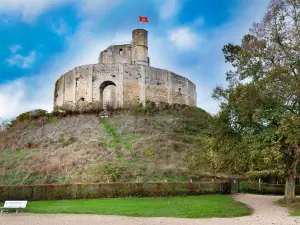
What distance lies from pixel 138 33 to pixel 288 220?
35.1 metres

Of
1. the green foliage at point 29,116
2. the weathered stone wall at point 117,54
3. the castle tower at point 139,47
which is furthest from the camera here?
the weathered stone wall at point 117,54

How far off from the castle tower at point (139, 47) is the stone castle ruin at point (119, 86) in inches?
45.8

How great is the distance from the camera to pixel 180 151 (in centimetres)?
2855

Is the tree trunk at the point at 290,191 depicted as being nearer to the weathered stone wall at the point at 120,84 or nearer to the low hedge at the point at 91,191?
the low hedge at the point at 91,191

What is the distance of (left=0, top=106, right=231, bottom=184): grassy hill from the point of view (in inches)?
908

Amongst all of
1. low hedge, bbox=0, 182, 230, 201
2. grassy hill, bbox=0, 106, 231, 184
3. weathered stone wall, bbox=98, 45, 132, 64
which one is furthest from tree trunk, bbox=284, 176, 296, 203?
weathered stone wall, bbox=98, 45, 132, 64

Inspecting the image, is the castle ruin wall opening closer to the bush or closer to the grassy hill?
the grassy hill

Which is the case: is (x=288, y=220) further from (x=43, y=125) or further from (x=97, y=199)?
(x=43, y=125)

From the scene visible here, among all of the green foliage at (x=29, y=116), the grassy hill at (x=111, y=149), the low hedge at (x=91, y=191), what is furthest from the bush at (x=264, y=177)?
the green foliage at (x=29, y=116)

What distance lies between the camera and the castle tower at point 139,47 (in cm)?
4312

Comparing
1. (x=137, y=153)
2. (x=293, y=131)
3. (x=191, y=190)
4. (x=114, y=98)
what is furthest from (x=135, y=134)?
(x=293, y=131)

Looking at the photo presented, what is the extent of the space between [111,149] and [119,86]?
40.7 feet

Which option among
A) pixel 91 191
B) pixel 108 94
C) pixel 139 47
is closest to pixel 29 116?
pixel 108 94

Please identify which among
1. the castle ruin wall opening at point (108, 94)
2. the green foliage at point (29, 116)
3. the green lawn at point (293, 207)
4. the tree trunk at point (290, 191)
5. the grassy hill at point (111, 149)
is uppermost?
the castle ruin wall opening at point (108, 94)
